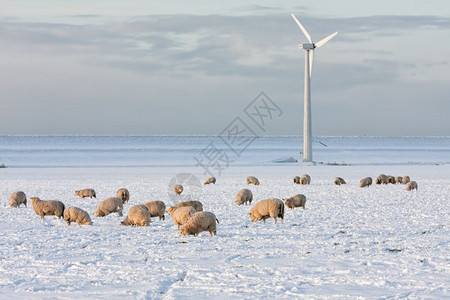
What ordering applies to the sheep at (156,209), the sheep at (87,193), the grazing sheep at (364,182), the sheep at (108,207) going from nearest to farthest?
the sheep at (156,209)
the sheep at (108,207)
the sheep at (87,193)
the grazing sheep at (364,182)

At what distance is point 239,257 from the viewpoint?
492 inches

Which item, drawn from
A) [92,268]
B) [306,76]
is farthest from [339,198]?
[306,76]

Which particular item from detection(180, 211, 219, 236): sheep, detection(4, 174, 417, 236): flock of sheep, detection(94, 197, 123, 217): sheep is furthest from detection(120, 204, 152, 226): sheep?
detection(180, 211, 219, 236): sheep

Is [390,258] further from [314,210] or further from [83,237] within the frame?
[314,210]

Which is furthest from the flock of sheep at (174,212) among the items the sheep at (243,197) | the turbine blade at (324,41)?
the turbine blade at (324,41)

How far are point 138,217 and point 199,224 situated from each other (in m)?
2.64

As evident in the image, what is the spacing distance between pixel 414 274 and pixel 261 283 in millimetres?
2772

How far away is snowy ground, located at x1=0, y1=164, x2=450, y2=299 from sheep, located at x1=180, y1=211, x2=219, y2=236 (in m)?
0.23

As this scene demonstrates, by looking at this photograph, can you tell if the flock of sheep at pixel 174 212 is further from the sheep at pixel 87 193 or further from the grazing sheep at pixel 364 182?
the grazing sheep at pixel 364 182

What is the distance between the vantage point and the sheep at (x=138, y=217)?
Answer: 17.1 metres

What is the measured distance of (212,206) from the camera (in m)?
22.7

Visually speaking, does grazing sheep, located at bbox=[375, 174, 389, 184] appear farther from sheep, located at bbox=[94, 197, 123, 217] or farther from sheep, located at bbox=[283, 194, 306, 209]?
sheep, located at bbox=[94, 197, 123, 217]

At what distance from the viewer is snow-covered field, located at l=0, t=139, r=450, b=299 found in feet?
31.9

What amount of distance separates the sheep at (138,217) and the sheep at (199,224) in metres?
2.11
